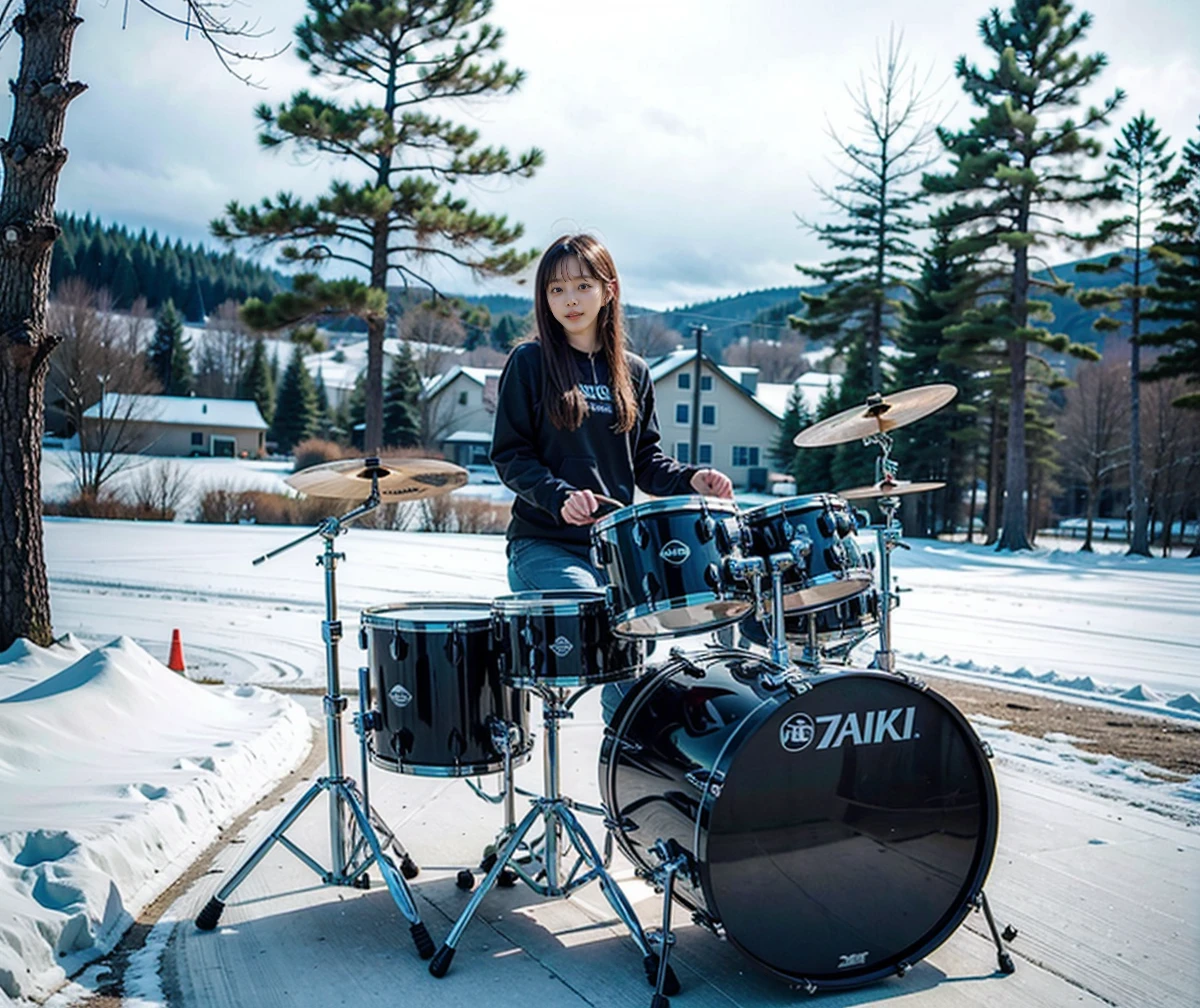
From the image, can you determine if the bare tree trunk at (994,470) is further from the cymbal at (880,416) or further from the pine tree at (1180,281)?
the cymbal at (880,416)

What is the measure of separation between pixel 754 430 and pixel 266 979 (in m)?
57.3

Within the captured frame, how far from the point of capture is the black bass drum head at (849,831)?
9.16 feet

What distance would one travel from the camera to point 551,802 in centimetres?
346

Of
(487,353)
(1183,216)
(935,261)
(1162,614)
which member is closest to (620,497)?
(1162,614)

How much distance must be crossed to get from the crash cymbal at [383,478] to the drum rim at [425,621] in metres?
0.41

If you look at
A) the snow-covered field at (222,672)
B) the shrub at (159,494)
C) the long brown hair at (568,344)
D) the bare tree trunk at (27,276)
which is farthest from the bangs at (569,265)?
the shrub at (159,494)

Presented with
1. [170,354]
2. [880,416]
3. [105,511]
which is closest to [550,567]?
[880,416]

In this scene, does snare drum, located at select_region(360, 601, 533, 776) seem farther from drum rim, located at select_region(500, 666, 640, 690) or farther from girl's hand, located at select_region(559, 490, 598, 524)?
girl's hand, located at select_region(559, 490, 598, 524)

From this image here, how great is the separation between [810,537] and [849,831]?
90 centimetres

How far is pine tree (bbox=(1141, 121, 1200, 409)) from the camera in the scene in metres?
27.2

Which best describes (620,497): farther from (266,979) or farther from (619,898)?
(266,979)

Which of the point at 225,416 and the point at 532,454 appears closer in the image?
the point at 532,454

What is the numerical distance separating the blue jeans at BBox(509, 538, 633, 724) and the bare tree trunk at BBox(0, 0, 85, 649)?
4238 mm

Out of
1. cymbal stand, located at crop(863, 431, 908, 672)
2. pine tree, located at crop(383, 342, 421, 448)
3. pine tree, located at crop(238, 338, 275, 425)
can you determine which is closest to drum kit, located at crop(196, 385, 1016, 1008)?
cymbal stand, located at crop(863, 431, 908, 672)
